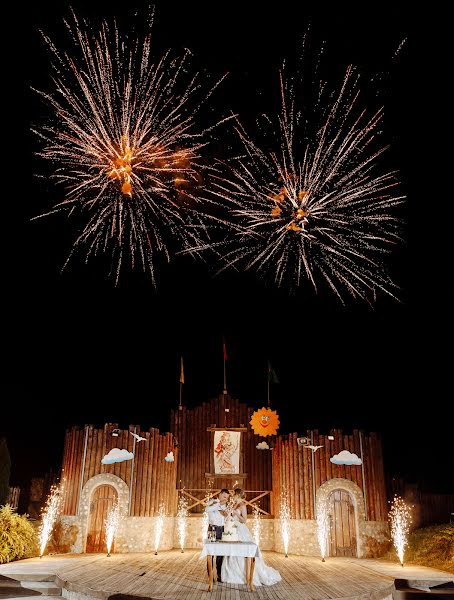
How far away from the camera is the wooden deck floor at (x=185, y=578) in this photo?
25.3ft

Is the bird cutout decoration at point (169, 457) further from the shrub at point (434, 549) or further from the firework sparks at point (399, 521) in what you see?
the shrub at point (434, 549)

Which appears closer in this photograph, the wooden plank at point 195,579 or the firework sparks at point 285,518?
the wooden plank at point 195,579

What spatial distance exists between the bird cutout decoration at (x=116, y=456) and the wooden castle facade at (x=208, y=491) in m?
0.10

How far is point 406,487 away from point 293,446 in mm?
3451

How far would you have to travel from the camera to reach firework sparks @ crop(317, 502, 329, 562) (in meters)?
13.4

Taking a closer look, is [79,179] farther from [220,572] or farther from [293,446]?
[293,446]

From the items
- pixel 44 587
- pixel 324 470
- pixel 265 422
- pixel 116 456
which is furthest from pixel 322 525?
pixel 44 587

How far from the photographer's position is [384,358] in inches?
752

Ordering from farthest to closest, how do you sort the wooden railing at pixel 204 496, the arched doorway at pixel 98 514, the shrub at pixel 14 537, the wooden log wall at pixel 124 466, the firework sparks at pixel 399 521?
the wooden railing at pixel 204 496 → the wooden log wall at pixel 124 466 → the arched doorway at pixel 98 514 → the firework sparks at pixel 399 521 → the shrub at pixel 14 537

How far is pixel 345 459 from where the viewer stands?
1424 centimetres

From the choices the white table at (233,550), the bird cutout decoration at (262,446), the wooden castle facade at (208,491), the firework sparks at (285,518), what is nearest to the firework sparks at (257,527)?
the wooden castle facade at (208,491)

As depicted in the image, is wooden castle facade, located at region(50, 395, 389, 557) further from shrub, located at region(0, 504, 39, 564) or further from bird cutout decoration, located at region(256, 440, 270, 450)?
shrub, located at region(0, 504, 39, 564)

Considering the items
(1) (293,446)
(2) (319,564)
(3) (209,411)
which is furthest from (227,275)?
(2) (319,564)

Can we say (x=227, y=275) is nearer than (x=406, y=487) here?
No
